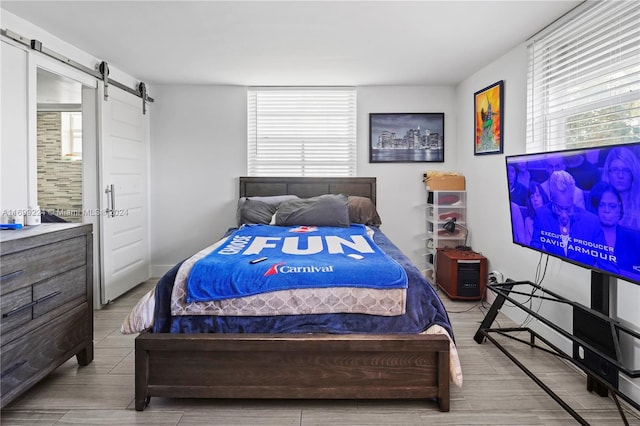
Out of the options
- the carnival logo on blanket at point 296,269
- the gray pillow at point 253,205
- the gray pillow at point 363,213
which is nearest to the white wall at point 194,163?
the gray pillow at point 253,205

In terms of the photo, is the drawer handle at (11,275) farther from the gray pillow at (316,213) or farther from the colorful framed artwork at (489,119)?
the colorful framed artwork at (489,119)

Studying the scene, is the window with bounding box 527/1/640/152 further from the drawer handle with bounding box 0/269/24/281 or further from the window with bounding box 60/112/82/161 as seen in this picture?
the window with bounding box 60/112/82/161

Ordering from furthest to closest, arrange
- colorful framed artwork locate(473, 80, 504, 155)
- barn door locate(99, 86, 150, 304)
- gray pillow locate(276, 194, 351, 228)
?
gray pillow locate(276, 194, 351, 228)
barn door locate(99, 86, 150, 304)
colorful framed artwork locate(473, 80, 504, 155)

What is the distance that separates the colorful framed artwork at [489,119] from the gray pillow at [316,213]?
4.96 feet

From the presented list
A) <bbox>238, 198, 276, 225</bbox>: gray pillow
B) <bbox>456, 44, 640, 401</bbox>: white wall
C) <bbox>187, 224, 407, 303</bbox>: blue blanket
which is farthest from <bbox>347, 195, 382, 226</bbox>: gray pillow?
<bbox>187, 224, 407, 303</bbox>: blue blanket

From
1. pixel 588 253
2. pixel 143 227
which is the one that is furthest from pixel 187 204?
pixel 588 253

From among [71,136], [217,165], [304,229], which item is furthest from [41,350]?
[71,136]

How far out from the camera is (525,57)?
3469mm

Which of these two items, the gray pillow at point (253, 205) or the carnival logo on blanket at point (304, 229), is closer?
the carnival logo on blanket at point (304, 229)

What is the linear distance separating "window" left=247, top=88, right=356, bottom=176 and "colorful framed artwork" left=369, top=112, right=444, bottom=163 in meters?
0.28

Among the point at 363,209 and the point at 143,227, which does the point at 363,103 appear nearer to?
the point at 363,209

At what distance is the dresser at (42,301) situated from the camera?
2.08 m

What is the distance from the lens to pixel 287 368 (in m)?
2.23

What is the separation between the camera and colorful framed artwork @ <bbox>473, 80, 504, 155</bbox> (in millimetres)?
3883
